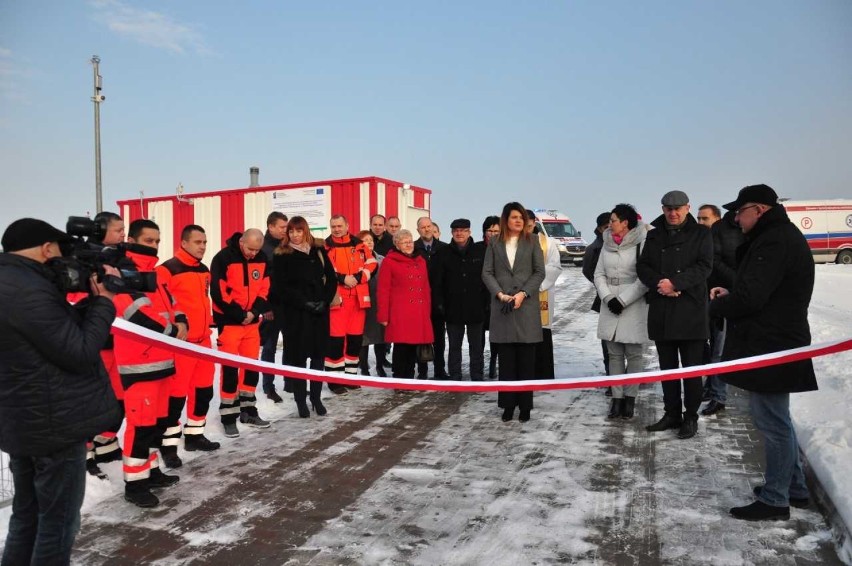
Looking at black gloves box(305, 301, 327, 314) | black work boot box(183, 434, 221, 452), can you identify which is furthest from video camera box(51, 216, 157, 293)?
black gloves box(305, 301, 327, 314)

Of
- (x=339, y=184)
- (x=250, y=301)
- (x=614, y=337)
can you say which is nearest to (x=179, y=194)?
(x=339, y=184)

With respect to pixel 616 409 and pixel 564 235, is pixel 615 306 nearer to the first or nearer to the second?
pixel 616 409

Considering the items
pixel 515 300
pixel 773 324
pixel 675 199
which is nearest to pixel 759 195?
pixel 773 324

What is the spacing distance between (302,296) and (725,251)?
14.2ft

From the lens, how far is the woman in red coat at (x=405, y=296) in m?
7.24

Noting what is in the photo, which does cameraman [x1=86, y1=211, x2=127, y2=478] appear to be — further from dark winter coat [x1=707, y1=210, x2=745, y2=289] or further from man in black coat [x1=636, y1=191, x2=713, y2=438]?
dark winter coat [x1=707, y1=210, x2=745, y2=289]

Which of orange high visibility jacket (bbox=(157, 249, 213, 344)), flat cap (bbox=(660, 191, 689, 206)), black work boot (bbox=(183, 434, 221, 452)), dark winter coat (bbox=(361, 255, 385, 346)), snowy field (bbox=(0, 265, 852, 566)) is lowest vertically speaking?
snowy field (bbox=(0, 265, 852, 566))

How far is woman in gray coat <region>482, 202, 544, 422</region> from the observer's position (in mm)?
5871

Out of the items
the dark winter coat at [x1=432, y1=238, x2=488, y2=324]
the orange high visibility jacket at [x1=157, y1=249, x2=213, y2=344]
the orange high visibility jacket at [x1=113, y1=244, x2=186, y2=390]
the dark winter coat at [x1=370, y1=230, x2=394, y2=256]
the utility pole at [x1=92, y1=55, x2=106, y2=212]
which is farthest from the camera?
the utility pole at [x1=92, y1=55, x2=106, y2=212]

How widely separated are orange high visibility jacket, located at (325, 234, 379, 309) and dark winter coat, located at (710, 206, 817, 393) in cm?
399

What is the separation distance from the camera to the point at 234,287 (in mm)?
5273

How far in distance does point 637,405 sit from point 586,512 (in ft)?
9.66

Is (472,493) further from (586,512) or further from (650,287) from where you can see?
(650,287)

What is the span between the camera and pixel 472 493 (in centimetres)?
400
